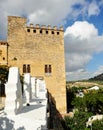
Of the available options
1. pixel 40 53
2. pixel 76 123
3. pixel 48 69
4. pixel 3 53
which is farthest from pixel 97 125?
pixel 3 53

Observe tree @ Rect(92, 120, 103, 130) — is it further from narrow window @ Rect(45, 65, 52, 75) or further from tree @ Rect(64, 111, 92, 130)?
narrow window @ Rect(45, 65, 52, 75)

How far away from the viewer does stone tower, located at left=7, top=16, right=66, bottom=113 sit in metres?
27.1

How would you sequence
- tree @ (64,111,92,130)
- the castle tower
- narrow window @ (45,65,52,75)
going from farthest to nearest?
narrow window @ (45,65,52,75), the castle tower, tree @ (64,111,92,130)

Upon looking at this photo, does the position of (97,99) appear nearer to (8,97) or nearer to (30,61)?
(30,61)

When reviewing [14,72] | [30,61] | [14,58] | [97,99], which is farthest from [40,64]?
[14,72]

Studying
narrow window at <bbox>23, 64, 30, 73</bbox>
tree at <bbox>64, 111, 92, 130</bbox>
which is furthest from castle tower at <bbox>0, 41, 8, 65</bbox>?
tree at <bbox>64, 111, 92, 130</bbox>

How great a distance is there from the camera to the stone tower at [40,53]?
2706cm

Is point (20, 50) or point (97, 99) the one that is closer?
point (20, 50)

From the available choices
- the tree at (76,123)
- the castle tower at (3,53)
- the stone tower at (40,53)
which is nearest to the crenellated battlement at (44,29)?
the stone tower at (40,53)

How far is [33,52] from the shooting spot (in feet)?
90.7

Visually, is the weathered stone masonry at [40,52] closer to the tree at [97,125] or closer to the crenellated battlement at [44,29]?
the crenellated battlement at [44,29]

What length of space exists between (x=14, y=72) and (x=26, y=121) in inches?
66.5

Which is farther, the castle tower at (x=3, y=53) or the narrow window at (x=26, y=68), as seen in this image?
the narrow window at (x=26, y=68)

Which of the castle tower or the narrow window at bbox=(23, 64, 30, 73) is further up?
the castle tower
